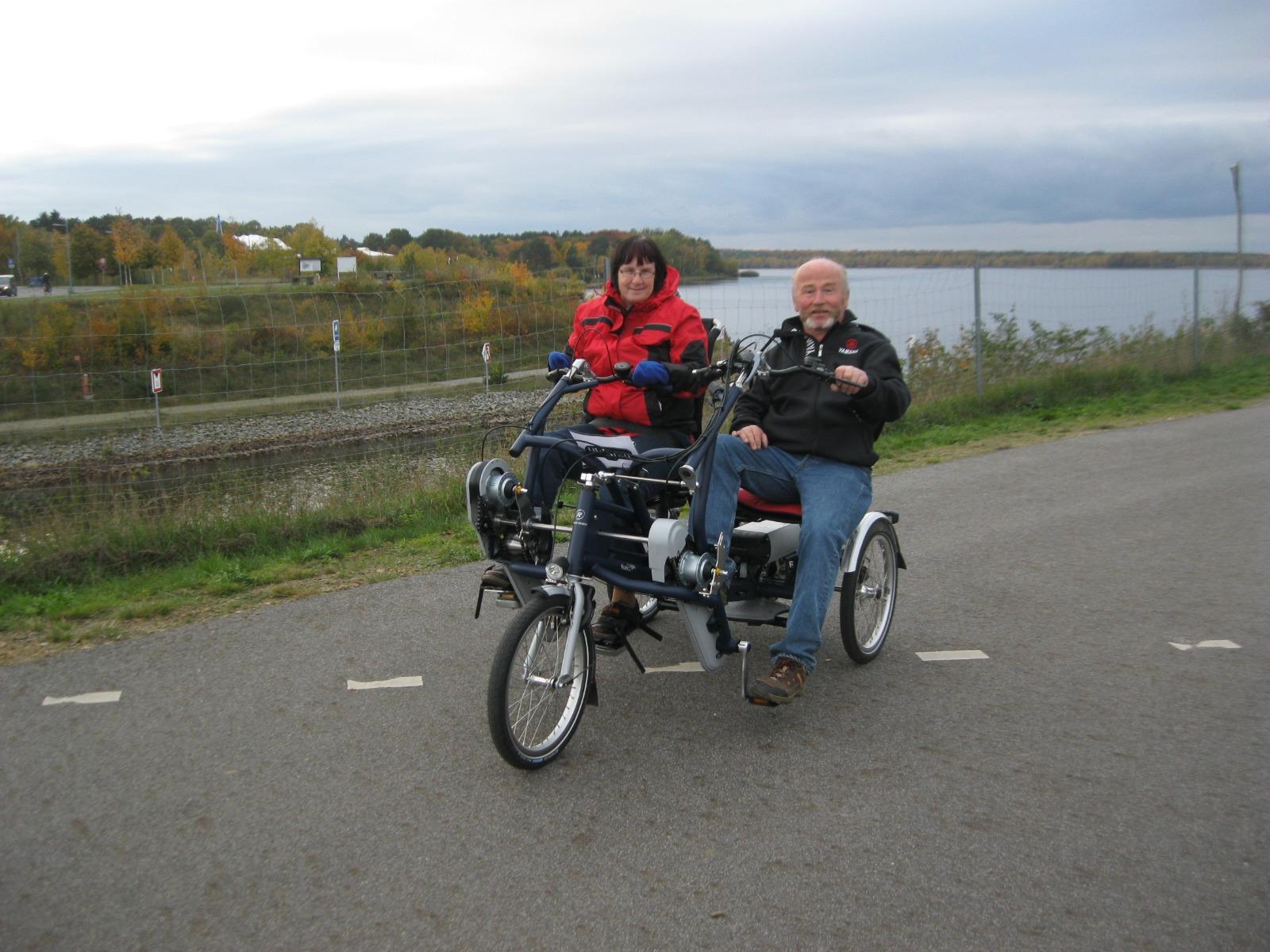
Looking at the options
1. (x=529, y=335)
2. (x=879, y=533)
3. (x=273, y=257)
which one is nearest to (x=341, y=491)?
→ (x=879, y=533)

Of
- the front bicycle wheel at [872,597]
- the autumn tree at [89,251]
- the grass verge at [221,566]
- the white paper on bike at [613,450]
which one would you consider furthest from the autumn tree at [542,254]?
the autumn tree at [89,251]

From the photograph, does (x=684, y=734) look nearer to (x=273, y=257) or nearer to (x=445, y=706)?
(x=445, y=706)

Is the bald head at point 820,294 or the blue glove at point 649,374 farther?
the bald head at point 820,294

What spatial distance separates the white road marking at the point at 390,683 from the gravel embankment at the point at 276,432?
23.5m

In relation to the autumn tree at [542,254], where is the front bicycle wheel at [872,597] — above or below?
below

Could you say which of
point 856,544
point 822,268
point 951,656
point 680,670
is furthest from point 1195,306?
point 680,670

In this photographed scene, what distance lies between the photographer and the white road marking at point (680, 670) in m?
5.11

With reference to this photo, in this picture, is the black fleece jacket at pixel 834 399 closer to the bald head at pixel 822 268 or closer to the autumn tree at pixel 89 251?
the bald head at pixel 822 268

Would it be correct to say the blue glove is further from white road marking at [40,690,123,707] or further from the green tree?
the green tree

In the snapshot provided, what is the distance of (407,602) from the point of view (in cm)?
612

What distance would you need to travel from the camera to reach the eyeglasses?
529 centimetres

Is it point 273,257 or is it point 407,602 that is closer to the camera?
point 407,602

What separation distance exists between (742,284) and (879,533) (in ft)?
16.6

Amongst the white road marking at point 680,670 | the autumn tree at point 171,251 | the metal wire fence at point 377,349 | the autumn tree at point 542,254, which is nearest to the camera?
the white road marking at point 680,670
